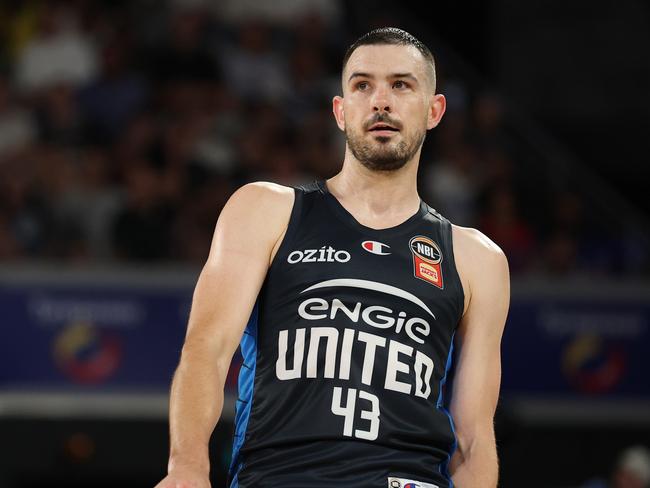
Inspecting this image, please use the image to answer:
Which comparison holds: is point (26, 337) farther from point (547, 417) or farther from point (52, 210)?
point (547, 417)

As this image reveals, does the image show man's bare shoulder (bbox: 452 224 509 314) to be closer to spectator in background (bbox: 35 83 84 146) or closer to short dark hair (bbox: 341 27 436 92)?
short dark hair (bbox: 341 27 436 92)

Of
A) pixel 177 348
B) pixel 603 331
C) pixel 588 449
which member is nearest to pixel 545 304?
pixel 603 331

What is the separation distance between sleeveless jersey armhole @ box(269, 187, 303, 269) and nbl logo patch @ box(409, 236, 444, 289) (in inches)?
13.5

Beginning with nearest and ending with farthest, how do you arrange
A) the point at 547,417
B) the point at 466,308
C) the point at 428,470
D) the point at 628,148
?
1. the point at 428,470
2. the point at 466,308
3. the point at 547,417
4. the point at 628,148

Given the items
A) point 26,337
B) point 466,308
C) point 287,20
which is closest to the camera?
point 466,308

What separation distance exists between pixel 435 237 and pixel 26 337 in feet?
17.0

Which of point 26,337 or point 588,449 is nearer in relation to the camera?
point 26,337

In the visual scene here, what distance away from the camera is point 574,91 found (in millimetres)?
12289

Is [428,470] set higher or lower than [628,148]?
lower

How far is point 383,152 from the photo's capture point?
3469mm

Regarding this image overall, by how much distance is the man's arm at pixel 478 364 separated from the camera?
3500 millimetres

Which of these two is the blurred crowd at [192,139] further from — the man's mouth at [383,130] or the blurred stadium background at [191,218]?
the man's mouth at [383,130]

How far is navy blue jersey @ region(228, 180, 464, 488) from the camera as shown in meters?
3.19

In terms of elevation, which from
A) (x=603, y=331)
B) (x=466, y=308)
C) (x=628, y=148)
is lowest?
(x=466, y=308)
